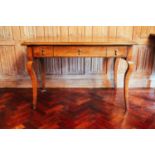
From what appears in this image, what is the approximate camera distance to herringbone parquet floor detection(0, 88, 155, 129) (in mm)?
1509

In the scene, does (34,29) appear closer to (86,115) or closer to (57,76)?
(57,76)

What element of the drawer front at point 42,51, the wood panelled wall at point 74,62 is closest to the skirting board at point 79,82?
the wood panelled wall at point 74,62

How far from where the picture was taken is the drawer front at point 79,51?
1.56 metres

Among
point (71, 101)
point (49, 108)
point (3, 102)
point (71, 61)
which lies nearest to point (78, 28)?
point (71, 61)

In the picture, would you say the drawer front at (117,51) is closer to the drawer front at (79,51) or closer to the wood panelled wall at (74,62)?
the drawer front at (79,51)

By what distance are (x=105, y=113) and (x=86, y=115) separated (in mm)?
194

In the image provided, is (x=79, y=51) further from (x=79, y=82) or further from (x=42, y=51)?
(x=79, y=82)

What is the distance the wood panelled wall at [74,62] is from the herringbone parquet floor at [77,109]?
0.12 meters

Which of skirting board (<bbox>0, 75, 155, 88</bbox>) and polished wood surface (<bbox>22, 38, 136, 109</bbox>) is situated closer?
polished wood surface (<bbox>22, 38, 136, 109</bbox>)

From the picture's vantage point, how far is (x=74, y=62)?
2168 mm

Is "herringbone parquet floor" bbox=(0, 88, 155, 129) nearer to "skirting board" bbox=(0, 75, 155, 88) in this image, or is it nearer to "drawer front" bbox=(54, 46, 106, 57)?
"skirting board" bbox=(0, 75, 155, 88)

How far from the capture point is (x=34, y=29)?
205 centimetres

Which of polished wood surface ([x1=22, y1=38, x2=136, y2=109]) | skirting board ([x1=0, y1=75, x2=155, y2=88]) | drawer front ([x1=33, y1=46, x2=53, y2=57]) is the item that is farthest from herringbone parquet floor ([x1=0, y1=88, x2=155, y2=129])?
drawer front ([x1=33, y1=46, x2=53, y2=57])
